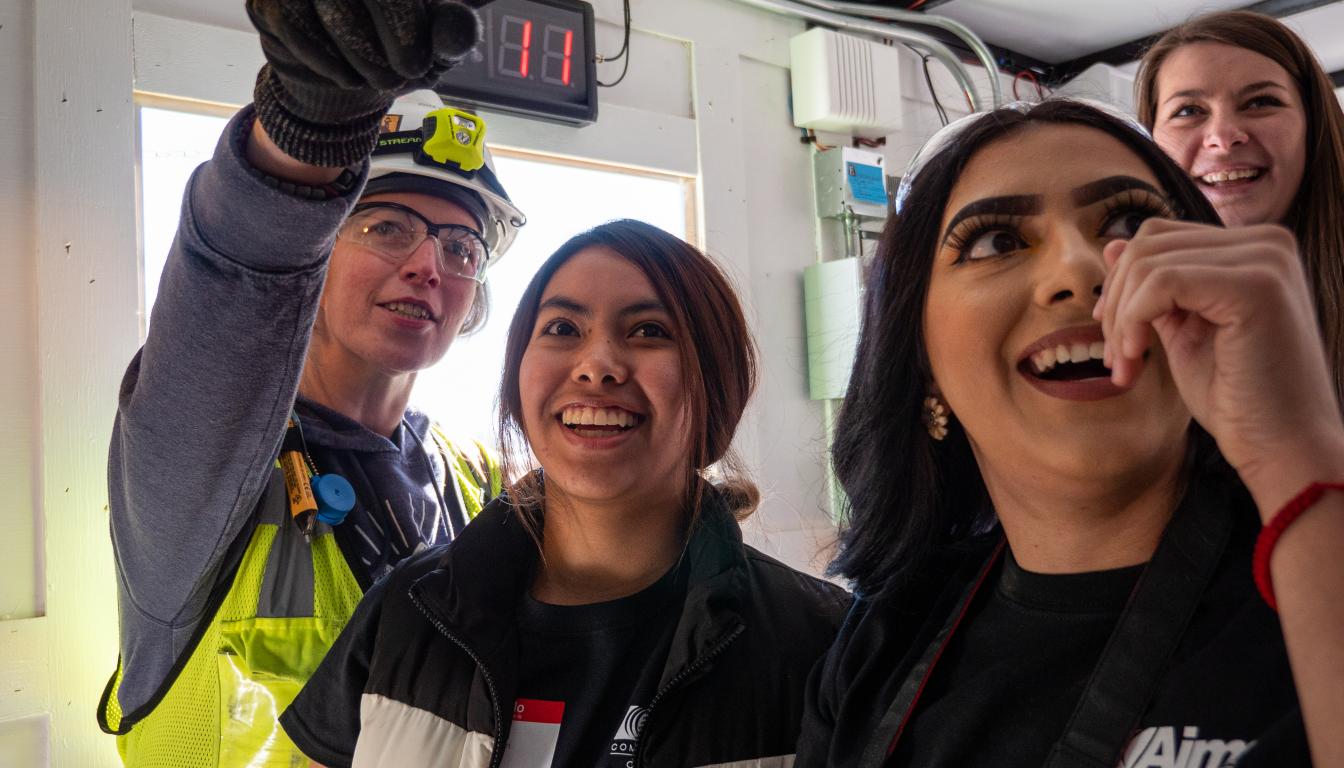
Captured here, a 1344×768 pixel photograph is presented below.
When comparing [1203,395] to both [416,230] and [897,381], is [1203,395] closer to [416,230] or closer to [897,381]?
[897,381]

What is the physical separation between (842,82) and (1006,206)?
9.58ft

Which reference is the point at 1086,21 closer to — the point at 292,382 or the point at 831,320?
the point at 831,320

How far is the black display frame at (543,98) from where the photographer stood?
295 centimetres

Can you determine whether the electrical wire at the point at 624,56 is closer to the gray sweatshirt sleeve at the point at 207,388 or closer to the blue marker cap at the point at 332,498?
the blue marker cap at the point at 332,498

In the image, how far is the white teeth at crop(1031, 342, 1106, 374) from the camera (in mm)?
952

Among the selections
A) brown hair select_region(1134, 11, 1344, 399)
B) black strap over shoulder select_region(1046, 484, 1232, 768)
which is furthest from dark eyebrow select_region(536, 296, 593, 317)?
brown hair select_region(1134, 11, 1344, 399)

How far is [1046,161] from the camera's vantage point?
3.57ft

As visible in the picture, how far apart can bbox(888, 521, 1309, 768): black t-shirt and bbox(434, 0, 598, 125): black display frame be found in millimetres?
2279

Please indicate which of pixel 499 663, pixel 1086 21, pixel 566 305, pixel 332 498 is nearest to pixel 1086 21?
pixel 1086 21

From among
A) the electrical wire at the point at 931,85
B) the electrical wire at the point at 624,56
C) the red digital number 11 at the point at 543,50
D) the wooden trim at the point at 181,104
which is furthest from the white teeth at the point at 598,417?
the electrical wire at the point at 931,85

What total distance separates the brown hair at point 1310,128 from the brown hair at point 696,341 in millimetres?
882

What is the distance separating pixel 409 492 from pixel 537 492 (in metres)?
0.36

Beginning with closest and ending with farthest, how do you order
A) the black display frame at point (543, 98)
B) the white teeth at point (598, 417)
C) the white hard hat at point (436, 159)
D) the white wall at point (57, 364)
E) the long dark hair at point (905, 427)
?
the long dark hair at point (905, 427) → the white teeth at point (598, 417) → the white hard hat at point (436, 159) → the white wall at point (57, 364) → the black display frame at point (543, 98)

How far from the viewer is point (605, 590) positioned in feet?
4.90
